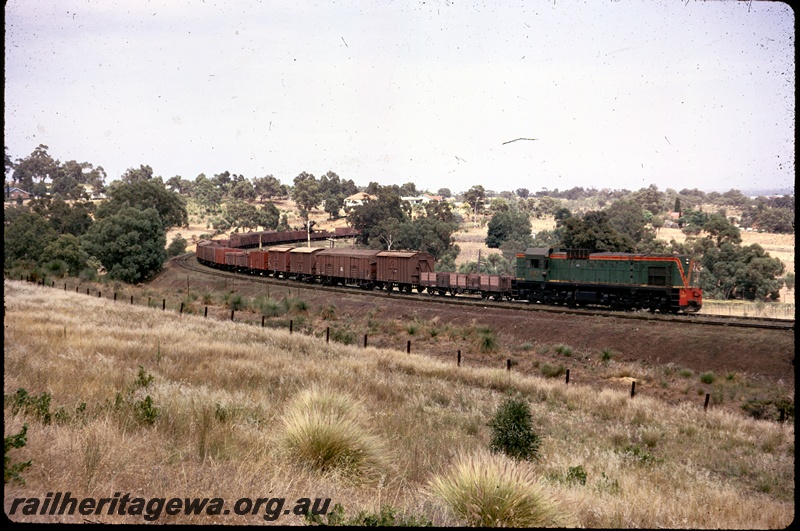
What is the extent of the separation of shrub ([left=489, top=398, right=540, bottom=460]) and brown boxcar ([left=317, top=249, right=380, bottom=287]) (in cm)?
3874

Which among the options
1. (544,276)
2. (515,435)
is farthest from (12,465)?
(544,276)

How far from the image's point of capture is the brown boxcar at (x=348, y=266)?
167 feet

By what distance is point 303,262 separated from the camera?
186 feet

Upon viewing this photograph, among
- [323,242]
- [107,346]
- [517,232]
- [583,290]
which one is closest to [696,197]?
[517,232]

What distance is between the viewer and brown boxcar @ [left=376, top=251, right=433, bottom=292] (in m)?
48.5

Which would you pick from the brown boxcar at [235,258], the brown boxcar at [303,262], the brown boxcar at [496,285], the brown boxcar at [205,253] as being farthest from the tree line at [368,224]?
the brown boxcar at [303,262]

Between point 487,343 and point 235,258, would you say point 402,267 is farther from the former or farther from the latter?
point 235,258

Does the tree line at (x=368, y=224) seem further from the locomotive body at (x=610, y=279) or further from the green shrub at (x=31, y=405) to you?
the green shrub at (x=31, y=405)

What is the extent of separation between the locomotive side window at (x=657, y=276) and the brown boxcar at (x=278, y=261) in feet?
110

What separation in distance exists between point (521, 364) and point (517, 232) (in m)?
75.8

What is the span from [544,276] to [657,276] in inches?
288

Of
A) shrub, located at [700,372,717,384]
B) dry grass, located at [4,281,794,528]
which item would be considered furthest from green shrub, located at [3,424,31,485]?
shrub, located at [700,372,717,384]

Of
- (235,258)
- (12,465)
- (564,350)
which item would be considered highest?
(235,258)

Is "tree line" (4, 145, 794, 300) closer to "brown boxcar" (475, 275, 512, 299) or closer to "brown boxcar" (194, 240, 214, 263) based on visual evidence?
"brown boxcar" (194, 240, 214, 263)
